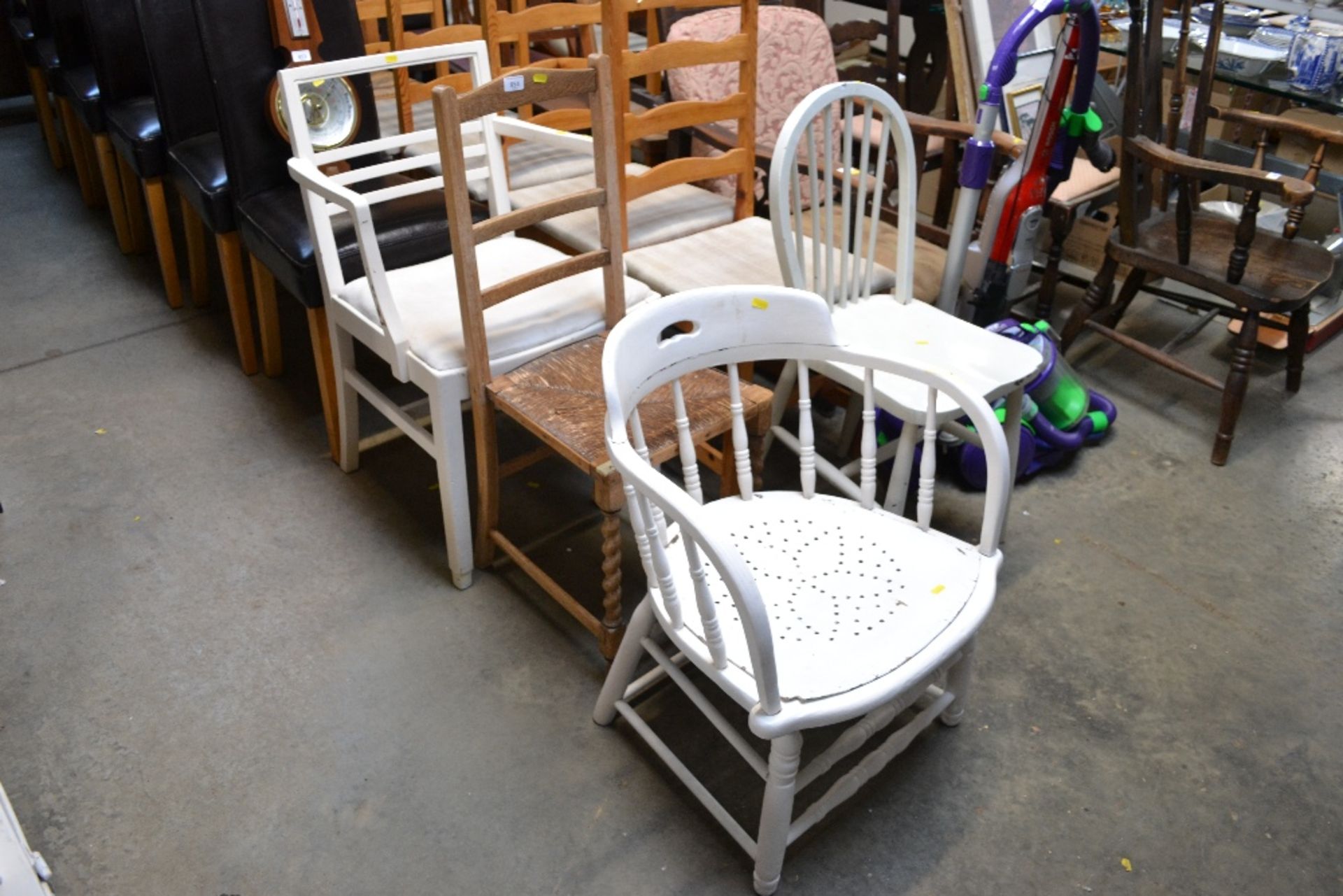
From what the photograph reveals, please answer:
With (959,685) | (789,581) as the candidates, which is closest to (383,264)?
(789,581)

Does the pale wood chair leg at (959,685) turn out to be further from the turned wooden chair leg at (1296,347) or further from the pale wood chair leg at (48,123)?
the pale wood chair leg at (48,123)

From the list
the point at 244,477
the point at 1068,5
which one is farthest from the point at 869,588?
the point at 244,477

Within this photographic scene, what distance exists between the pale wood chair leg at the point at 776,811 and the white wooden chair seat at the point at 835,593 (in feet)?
0.33

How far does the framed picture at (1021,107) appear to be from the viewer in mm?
2869

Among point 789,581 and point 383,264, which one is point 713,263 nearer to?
point 383,264

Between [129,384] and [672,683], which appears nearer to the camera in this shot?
[672,683]

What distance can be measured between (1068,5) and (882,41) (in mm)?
2764

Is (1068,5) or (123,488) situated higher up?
(1068,5)

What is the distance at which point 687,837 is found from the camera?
155 cm

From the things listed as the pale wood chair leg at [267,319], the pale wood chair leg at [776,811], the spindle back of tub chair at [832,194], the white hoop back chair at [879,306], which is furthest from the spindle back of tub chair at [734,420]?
the pale wood chair leg at [267,319]

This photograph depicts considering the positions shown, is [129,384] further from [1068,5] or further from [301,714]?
[1068,5]

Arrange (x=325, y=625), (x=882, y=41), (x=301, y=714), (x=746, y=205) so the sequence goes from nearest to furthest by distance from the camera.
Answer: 1. (x=301, y=714)
2. (x=325, y=625)
3. (x=746, y=205)
4. (x=882, y=41)

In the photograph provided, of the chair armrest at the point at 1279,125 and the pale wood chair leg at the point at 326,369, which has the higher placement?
the chair armrest at the point at 1279,125

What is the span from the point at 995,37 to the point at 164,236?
7.76ft
